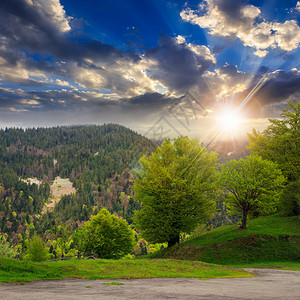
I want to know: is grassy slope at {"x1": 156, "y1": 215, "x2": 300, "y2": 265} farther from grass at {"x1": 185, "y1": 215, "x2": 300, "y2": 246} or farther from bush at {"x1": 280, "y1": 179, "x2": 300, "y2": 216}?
bush at {"x1": 280, "y1": 179, "x2": 300, "y2": 216}

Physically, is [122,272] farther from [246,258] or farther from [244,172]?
[244,172]

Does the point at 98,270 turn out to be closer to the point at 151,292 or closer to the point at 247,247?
the point at 151,292

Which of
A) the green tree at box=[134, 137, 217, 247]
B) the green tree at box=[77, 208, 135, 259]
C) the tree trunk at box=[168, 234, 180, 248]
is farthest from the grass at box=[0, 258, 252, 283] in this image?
the green tree at box=[77, 208, 135, 259]

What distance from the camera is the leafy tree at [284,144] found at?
125ft

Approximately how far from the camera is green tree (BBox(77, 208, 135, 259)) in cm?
4428

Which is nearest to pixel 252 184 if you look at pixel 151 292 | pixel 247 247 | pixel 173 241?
pixel 247 247

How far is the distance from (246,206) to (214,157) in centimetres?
825

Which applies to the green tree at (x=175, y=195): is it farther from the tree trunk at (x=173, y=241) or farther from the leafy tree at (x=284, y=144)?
the leafy tree at (x=284, y=144)

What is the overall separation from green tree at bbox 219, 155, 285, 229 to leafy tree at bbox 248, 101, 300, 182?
985cm

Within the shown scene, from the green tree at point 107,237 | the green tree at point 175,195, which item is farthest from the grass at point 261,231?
the green tree at point 107,237

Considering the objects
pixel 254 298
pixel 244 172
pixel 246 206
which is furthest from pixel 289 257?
pixel 254 298

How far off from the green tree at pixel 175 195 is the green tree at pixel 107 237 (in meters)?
19.9

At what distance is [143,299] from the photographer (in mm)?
6465

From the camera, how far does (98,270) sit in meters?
15.0
